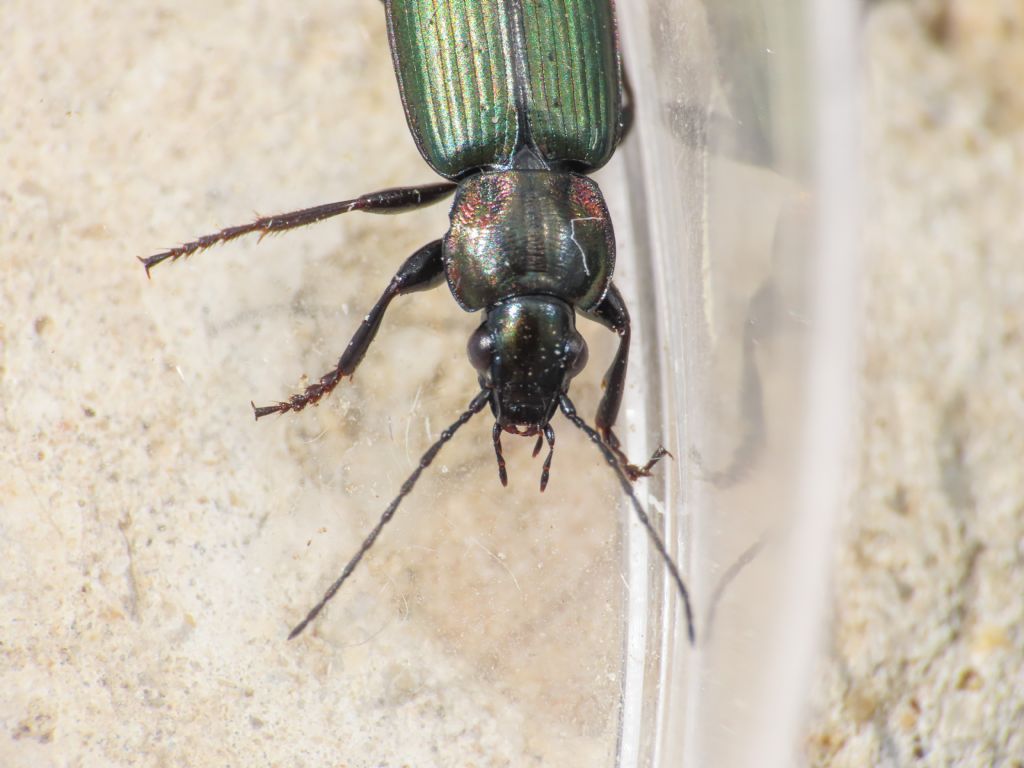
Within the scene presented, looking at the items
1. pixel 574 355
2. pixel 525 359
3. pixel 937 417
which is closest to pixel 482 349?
pixel 525 359

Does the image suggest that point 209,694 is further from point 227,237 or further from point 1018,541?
point 1018,541

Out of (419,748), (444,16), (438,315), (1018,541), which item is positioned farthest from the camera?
(1018,541)

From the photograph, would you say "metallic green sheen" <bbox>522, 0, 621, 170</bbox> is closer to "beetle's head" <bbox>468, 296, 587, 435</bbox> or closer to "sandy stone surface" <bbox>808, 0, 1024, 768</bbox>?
"beetle's head" <bbox>468, 296, 587, 435</bbox>

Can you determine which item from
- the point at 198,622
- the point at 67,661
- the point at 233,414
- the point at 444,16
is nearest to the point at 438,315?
the point at 233,414

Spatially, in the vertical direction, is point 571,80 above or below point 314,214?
above

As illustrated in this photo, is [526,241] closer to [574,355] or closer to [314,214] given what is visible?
[574,355]

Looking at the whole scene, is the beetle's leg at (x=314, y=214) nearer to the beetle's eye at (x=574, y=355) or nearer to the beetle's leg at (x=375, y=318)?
the beetle's leg at (x=375, y=318)

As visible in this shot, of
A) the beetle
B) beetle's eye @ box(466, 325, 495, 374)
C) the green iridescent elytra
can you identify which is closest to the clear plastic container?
the beetle
